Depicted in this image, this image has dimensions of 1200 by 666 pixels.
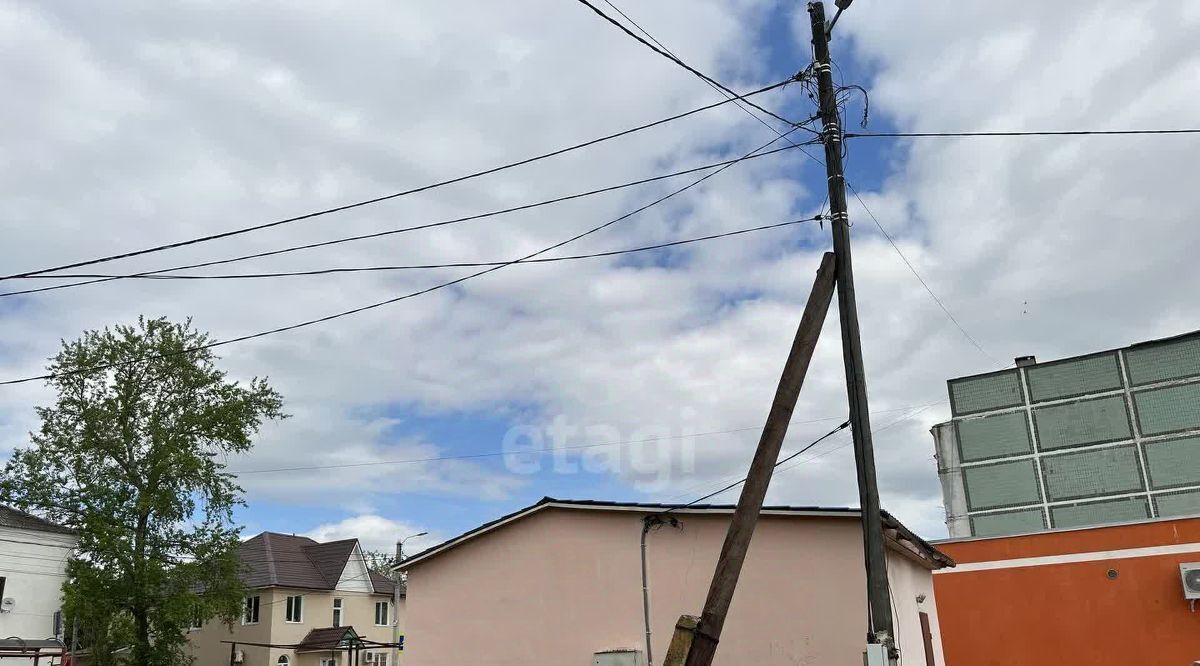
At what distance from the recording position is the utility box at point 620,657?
569 inches

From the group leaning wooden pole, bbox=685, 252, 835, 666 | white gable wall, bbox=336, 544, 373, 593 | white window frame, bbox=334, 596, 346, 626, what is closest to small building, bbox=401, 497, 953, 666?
leaning wooden pole, bbox=685, 252, 835, 666

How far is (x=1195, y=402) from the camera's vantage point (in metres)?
31.8

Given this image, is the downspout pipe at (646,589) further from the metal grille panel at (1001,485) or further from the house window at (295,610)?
the house window at (295,610)

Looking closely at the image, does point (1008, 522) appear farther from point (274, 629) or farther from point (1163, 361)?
point (274, 629)

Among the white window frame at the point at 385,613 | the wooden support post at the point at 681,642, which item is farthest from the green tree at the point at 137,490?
the wooden support post at the point at 681,642

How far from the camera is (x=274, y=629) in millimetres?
41344

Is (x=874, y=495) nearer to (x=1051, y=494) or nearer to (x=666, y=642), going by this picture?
(x=666, y=642)

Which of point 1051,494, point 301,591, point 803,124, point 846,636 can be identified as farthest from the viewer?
point 301,591

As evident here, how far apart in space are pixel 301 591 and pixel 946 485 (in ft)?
97.4

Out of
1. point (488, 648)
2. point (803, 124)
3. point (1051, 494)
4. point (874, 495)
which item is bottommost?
point (488, 648)

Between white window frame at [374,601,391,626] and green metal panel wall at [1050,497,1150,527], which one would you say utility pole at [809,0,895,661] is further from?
white window frame at [374,601,391,626]

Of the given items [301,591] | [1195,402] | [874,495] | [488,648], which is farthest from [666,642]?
[301,591]

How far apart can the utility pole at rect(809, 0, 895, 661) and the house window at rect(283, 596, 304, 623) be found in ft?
126

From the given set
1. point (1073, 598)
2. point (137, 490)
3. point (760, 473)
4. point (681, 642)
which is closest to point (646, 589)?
point (681, 642)
